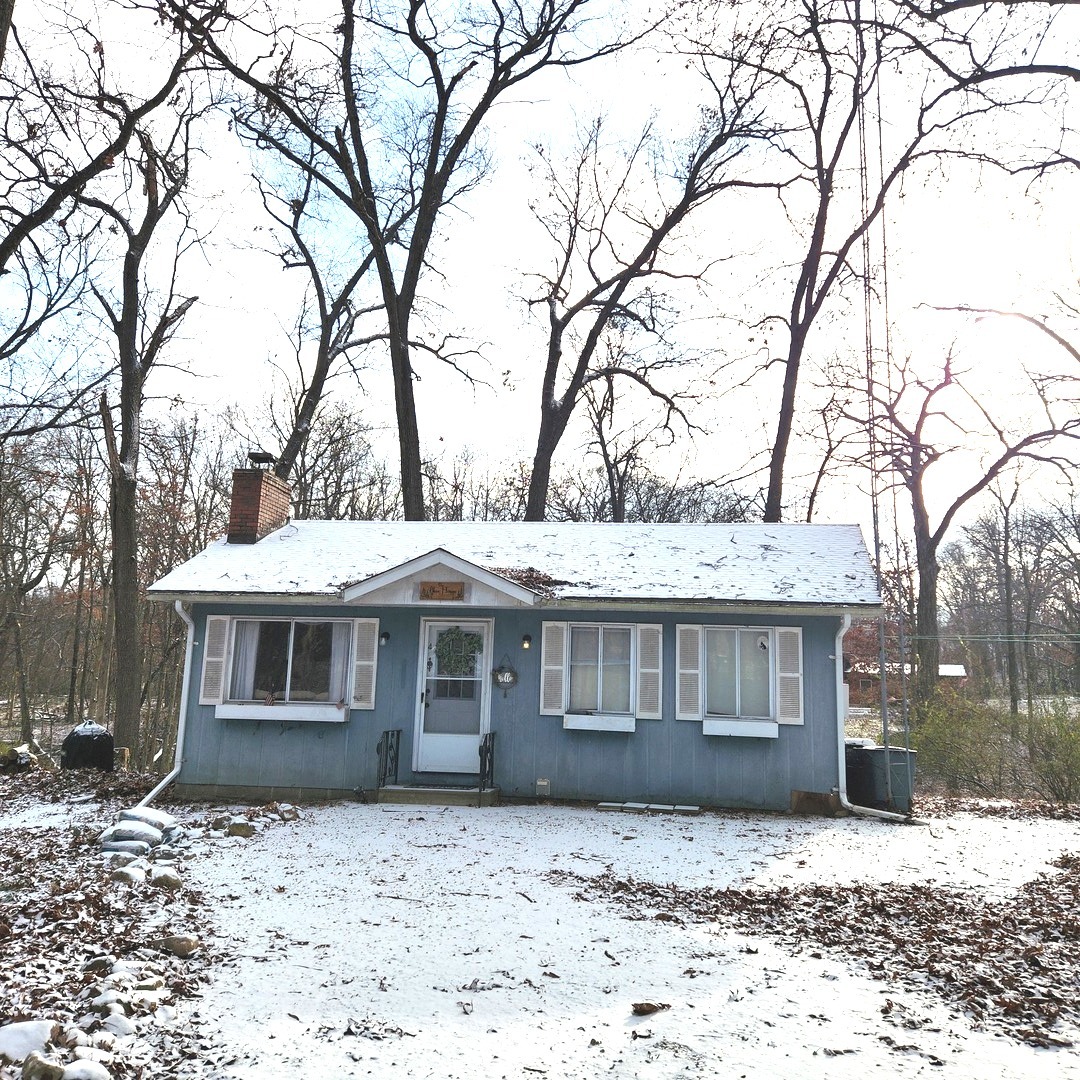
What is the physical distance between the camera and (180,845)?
8508 millimetres

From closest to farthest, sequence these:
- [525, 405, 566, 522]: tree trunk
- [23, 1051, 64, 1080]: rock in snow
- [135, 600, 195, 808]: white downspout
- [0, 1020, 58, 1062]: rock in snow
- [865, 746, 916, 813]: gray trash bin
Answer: [23, 1051, 64, 1080]: rock in snow, [0, 1020, 58, 1062]: rock in snow, [865, 746, 916, 813]: gray trash bin, [135, 600, 195, 808]: white downspout, [525, 405, 566, 522]: tree trunk

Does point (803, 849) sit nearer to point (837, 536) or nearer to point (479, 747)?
point (479, 747)

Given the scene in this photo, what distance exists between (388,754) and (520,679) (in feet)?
6.36

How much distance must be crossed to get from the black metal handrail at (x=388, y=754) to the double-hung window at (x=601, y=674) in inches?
75.7

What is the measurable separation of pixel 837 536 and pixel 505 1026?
1006 cm

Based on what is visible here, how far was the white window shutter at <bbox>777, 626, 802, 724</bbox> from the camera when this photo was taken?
433 inches

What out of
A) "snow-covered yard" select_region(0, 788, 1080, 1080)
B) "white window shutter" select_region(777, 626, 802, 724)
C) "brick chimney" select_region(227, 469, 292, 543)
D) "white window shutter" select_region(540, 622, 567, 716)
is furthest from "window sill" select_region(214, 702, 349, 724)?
"white window shutter" select_region(777, 626, 802, 724)

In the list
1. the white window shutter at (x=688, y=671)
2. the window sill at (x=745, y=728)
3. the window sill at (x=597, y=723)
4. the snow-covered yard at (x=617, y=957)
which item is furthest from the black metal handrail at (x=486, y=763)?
the window sill at (x=745, y=728)

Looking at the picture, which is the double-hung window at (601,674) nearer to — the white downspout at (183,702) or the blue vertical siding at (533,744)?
the blue vertical siding at (533,744)

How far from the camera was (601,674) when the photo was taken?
37.8ft

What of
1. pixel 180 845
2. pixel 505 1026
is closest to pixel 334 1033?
pixel 505 1026

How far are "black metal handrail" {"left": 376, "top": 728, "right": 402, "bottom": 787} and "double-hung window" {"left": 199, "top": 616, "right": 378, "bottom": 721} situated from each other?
478mm

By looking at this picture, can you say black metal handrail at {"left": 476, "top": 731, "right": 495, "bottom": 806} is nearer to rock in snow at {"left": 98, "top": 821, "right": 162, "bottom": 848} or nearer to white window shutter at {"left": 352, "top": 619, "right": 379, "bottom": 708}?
white window shutter at {"left": 352, "top": 619, "right": 379, "bottom": 708}

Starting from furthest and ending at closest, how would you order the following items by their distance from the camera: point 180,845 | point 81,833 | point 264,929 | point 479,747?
1. point 479,747
2. point 81,833
3. point 180,845
4. point 264,929
